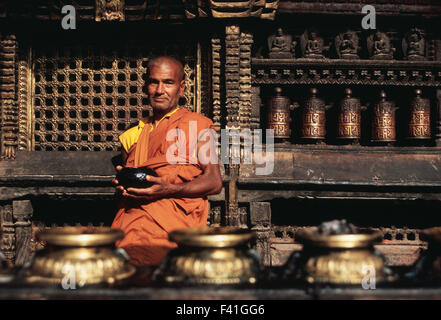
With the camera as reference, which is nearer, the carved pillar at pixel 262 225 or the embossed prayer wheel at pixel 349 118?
the carved pillar at pixel 262 225

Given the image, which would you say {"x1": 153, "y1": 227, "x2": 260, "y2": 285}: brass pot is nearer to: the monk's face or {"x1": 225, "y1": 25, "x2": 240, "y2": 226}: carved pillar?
the monk's face

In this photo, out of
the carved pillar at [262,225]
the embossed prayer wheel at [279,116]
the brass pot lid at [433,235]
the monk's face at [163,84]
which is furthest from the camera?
the embossed prayer wheel at [279,116]

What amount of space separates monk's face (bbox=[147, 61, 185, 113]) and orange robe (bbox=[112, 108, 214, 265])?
102 millimetres

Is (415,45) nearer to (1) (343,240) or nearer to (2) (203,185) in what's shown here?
(2) (203,185)

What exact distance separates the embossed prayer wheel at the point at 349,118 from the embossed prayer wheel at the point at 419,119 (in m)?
0.51

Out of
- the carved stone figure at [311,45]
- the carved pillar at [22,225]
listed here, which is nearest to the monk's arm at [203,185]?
the carved stone figure at [311,45]

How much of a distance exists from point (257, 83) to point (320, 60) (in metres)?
0.65

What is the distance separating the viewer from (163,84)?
3.10m

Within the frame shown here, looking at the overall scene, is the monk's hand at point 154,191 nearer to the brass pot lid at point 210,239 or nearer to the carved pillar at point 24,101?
the brass pot lid at point 210,239

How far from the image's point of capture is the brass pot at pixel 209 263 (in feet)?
5.14

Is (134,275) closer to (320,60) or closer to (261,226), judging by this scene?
(261,226)

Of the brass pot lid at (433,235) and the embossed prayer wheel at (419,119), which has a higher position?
the embossed prayer wheel at (419,119)

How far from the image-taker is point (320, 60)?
4.22m

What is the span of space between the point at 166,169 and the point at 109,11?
211 centimetres
